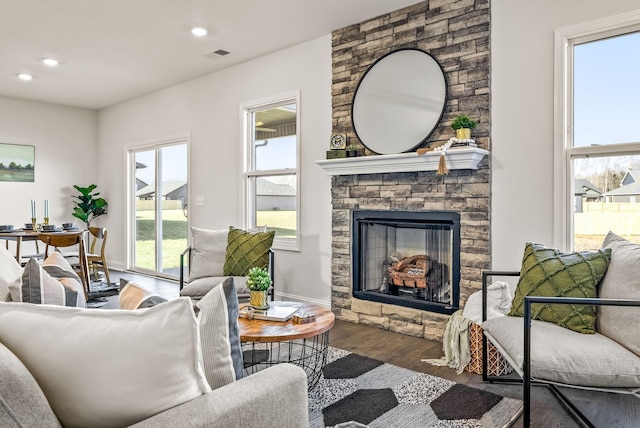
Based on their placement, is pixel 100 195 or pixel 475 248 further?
pixel 100 195

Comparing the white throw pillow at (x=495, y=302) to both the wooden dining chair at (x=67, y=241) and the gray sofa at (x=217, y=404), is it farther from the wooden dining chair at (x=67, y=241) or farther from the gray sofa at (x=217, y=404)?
the wooden dining chair at (x=67, y=241)

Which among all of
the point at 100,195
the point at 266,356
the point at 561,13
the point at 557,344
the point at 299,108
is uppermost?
the point at 561,13

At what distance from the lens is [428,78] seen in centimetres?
350

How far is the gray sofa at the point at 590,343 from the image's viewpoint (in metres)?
1.82

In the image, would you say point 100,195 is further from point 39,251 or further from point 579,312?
point 579,312

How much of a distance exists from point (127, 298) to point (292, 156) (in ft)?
11.4

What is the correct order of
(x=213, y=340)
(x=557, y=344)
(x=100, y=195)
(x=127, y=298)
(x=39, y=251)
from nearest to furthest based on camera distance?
(x=213, y=340) < (x=127, y=298) < (x=557, y=344) < (x=39, y=251) < (x=100, y=195)

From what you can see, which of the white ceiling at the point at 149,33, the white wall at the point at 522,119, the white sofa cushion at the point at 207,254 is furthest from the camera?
the white sofa cushion at the point at 207,254

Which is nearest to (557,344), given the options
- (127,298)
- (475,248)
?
(475,248)

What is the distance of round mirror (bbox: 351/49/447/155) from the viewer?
3.48m

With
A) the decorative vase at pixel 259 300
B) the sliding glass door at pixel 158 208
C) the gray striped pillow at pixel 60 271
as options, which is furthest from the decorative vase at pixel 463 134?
the sliding glass door at pixel 158 208

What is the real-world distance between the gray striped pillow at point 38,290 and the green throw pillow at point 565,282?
212 centimetres

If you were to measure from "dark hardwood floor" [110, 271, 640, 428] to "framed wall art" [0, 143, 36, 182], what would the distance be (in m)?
5.64

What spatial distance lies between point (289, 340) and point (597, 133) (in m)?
2.36
